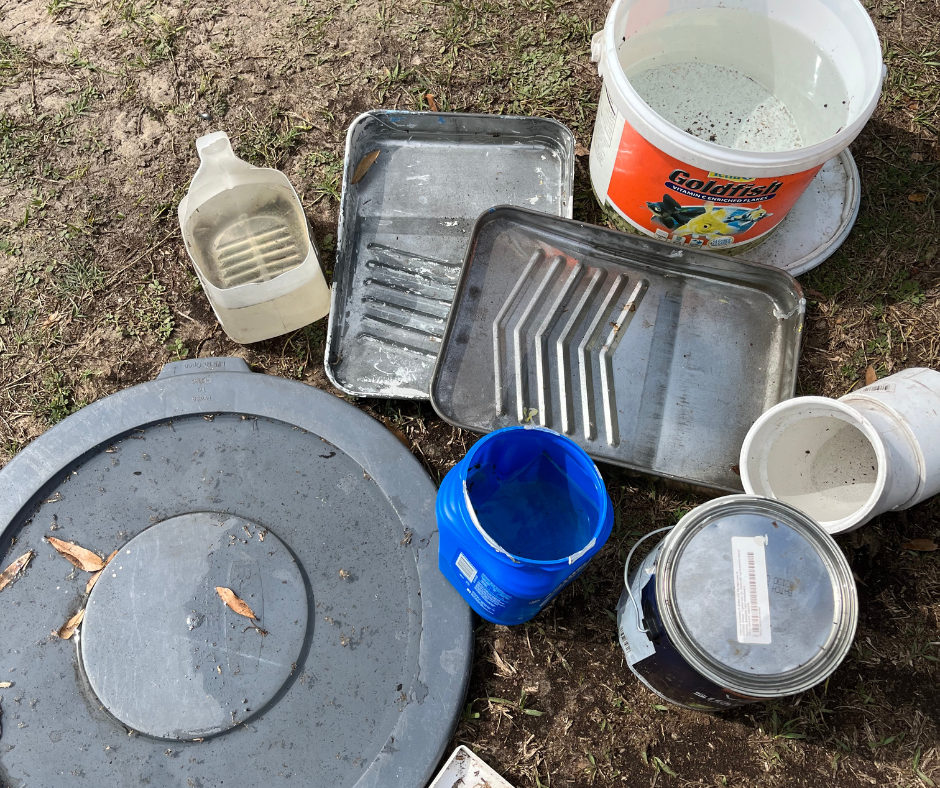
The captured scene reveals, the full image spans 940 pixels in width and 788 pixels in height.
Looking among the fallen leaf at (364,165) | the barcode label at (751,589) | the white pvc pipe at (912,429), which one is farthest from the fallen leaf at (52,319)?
the white pvc pipe at (912,429)

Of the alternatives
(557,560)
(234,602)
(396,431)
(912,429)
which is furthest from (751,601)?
(234,602)

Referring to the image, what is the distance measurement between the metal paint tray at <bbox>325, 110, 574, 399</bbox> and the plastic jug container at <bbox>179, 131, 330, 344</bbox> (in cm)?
10

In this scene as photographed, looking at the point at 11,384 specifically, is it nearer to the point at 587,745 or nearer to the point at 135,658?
the point at 135,658

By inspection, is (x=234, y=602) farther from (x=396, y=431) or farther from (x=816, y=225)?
(x=816, y=225)

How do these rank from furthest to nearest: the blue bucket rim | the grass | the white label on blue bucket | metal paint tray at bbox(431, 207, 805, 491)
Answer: the grass → metal paint tray at bbox(431, 207, 805, 491) → the white label on blue bucket → the blue bucket rim

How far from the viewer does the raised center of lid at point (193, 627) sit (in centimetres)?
136

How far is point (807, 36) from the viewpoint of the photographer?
156cm

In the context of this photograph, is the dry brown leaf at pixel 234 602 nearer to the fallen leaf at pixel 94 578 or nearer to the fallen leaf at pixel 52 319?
the fallen leaf at pixel 94 578

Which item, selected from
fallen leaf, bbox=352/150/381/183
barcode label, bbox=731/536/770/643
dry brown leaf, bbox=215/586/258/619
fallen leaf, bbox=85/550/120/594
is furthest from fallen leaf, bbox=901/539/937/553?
fallen leaf, bbox=85/550/120/594

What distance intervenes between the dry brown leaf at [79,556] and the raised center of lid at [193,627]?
30 millimetres

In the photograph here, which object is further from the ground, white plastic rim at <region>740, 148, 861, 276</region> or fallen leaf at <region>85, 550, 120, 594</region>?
white plastic rim at <region>740, 148, 861, 276</region>

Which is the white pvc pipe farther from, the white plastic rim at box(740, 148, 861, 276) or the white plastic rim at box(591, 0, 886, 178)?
the white plastic rim at box(591, 0, 886, 178)

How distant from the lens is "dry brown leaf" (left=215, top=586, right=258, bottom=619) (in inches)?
55.5

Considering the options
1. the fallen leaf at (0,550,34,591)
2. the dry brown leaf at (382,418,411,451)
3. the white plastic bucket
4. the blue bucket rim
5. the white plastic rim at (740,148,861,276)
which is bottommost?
the fallen leaf at (0,550,34,591)
